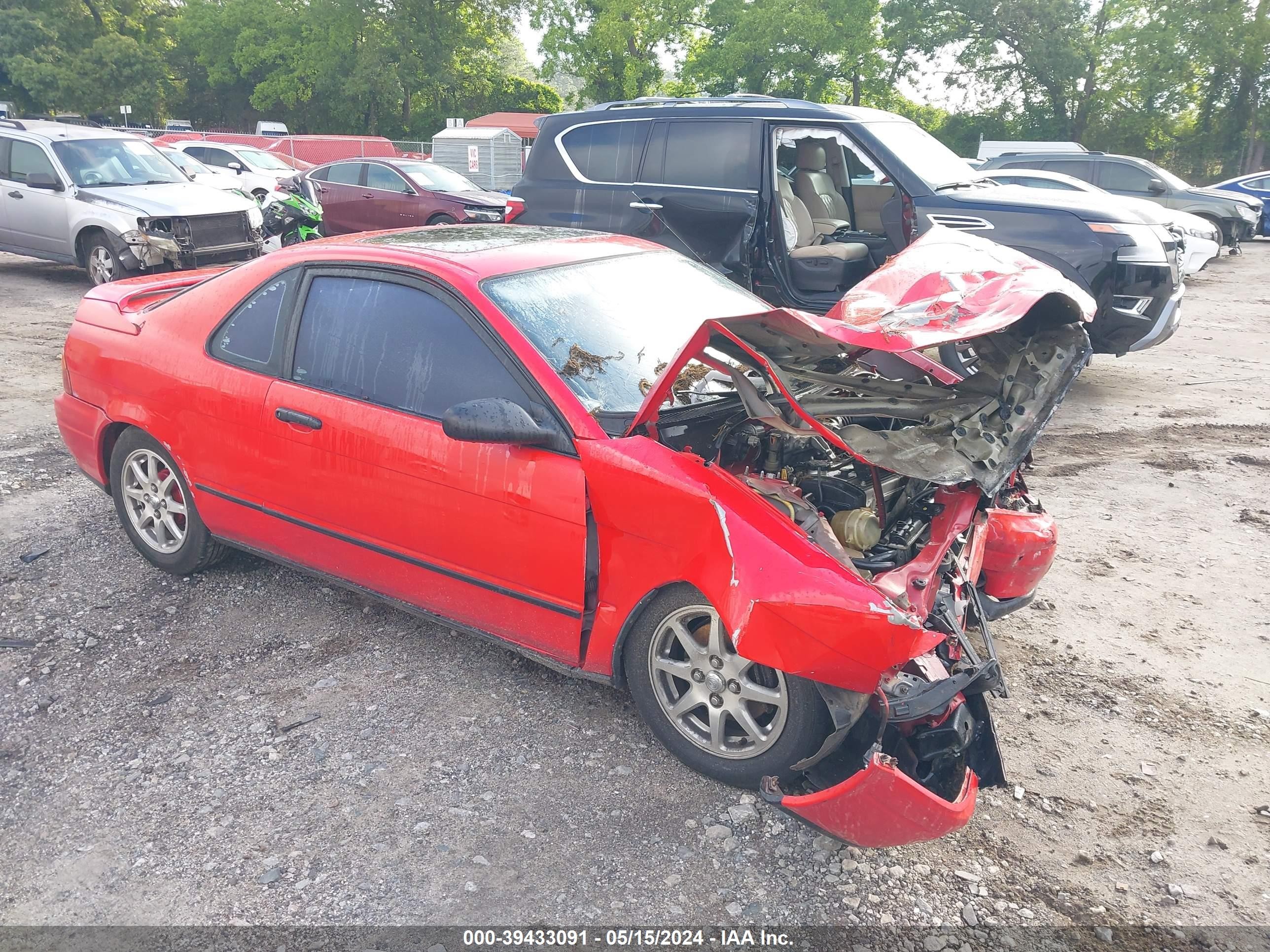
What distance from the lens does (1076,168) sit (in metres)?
15.6

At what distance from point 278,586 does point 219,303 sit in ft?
4.24

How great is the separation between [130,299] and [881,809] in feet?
13.5

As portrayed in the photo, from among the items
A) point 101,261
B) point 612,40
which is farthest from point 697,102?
point 612,40

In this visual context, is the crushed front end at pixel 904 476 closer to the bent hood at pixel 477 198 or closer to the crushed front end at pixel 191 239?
the crushed front end at pixel 191 239

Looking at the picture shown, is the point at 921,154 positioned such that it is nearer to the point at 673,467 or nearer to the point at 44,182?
the point at 673,467

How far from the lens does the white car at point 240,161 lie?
20.1m

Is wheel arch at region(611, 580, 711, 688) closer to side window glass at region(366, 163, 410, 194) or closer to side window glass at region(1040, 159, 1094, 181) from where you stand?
side window glass at region(366, 163, 410, 194)

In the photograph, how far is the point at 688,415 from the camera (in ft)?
11.0

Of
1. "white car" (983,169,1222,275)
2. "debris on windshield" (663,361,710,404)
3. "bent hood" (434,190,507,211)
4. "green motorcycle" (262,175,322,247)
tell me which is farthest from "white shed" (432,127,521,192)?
"debris on windshield" (663,361,710,404)

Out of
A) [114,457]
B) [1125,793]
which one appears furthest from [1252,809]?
[114,457]

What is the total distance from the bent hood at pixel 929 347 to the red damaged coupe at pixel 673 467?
1 centimetres

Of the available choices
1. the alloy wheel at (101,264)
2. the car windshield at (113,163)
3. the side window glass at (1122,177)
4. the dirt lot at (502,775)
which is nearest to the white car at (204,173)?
the car windshield at (113,163)

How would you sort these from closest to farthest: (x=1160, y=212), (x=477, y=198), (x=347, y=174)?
(x=1160, y=212) < (x=477, y=198) < (x=347, y=174)

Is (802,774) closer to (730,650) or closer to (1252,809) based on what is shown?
(730,650)
